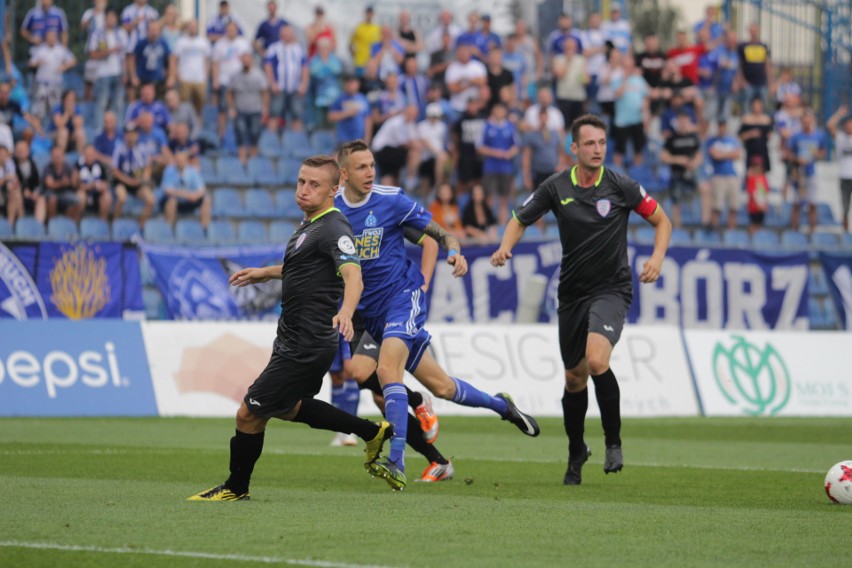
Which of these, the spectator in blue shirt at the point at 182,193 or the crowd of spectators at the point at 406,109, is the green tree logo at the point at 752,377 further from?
the spectator in blue shirt at the point at 182,193

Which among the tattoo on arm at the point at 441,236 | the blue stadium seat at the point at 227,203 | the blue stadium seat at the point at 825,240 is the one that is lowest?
the blue stadium seat at the point at 825,240

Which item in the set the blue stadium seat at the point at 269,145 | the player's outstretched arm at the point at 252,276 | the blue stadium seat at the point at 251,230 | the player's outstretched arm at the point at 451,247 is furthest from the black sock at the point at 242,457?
the blue stadium seat at the point at 269,145

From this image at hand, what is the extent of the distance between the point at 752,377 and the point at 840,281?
3596mm

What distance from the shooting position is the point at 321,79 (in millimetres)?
24953

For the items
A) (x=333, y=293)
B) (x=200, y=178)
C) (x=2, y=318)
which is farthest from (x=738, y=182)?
(x=333, y=293)

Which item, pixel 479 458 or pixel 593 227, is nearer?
pixel 593 227

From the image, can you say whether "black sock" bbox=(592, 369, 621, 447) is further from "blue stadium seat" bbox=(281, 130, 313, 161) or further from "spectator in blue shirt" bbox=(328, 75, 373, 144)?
"blue stadium seat" bbox=(281, 130, 313, 161)

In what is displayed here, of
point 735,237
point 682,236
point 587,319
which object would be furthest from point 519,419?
point 735,237

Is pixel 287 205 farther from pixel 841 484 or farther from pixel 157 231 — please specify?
pixel 841 484

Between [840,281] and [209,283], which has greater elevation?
[209,283]

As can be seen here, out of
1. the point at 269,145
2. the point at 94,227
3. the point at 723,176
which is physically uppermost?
the point at 269,145

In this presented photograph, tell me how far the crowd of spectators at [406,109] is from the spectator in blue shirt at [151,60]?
0.08 feet

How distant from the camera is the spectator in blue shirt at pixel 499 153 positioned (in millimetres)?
23969

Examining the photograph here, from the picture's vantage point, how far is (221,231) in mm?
22750
